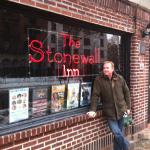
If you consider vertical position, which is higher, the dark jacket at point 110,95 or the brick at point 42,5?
the brick at point 42,5

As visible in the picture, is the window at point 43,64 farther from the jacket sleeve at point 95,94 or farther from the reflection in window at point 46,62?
the jacket sleeve at point 95,94

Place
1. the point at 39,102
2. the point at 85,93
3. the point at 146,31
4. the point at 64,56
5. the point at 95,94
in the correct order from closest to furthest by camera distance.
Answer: the point at 39,102 → the point at 64,56 → the point at 95,94 → the point at 85,93 → the point at 146,31

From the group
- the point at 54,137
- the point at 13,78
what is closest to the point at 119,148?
the point at 54,137

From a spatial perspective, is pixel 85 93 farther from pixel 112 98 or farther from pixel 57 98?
pixel 57 98

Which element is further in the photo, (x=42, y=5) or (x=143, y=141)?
(x=143, y=141)

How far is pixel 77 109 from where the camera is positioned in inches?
228

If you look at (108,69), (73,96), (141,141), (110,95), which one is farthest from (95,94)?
(141,141)

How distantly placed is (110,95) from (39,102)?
1.35 meters

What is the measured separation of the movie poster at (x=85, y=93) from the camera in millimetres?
5984

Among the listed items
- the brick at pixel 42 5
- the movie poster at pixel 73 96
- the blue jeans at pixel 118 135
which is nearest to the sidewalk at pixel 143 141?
the blue jeans at pixel 118 135

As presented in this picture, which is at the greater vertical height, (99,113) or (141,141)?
(99,113)

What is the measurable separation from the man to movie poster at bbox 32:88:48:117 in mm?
933

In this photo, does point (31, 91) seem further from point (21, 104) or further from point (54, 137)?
point (54, 137)

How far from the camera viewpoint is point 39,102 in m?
4.94
